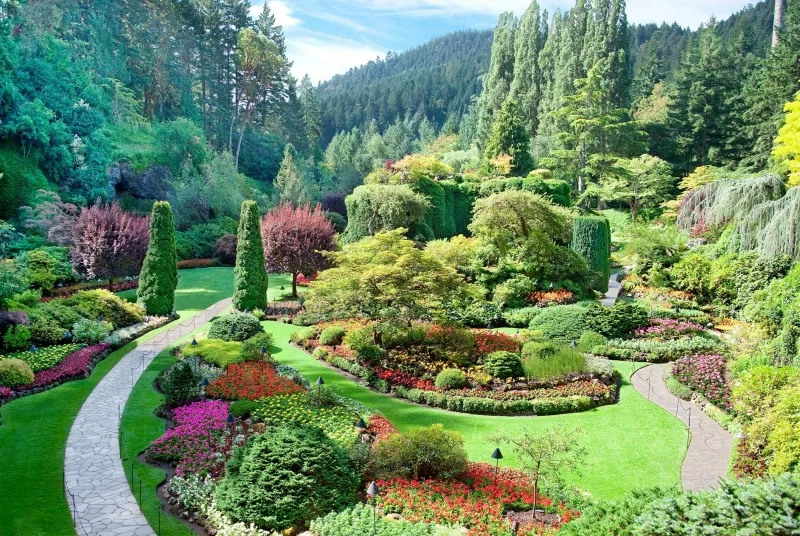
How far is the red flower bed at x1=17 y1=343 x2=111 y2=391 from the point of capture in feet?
49.7

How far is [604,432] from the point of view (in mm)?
12891

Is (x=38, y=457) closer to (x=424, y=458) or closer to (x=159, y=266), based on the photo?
(x=424, y=458)

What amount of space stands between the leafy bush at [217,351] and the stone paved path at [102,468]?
1.50 meters

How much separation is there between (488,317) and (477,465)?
1243 centimetres

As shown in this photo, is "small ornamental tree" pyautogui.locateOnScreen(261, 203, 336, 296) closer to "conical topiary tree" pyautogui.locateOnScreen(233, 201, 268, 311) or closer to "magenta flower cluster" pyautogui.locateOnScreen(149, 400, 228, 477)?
"conical topiary tree" pyautogui.locateOnScreen(233, 201, 268, 311)

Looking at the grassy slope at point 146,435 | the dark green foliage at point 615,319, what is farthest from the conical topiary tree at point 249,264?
the dark green foliage at point 615,319

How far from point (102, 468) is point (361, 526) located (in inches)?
215

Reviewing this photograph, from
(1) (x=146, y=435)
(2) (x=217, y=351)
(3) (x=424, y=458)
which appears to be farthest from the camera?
(2) (x=217, y=351)

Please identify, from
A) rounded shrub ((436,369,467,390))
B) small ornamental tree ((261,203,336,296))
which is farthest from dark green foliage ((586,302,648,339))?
small ornamental tree ((261,203,336,296))

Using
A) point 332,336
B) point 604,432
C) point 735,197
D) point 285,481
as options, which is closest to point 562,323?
point 604,432

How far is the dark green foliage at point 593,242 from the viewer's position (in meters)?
27.5

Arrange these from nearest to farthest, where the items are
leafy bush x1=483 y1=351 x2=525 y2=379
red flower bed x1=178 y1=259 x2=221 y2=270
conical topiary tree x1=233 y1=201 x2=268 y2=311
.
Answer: leafy bush x1=483 y1=351 x2=525 y2=379
conical topiary tree x1=233 y1=201 x2=268 y2=311
red flower bed x1=178 y1=259 x2=221 y2=270

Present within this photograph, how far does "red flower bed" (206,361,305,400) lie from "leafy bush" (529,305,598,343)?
9340 millimetres

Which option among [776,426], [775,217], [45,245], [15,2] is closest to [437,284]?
[776,426]
